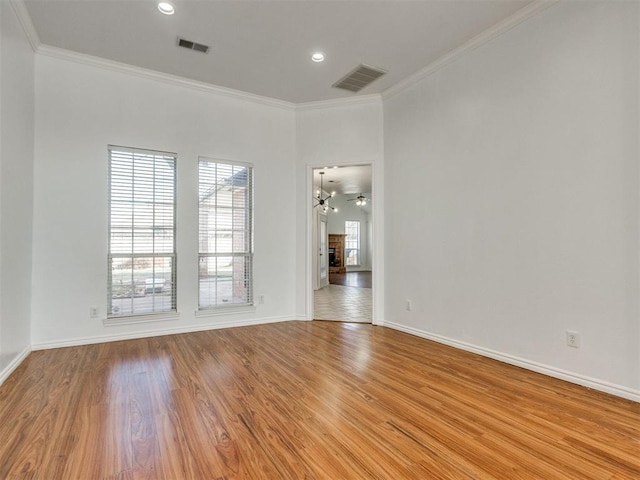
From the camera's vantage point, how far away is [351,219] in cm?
1530

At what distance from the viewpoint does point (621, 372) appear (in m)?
2.42

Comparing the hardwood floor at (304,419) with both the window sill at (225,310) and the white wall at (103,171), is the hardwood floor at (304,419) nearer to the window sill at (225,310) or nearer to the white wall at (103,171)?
the white wall at (103,171)

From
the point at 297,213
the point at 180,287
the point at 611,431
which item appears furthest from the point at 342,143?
the point at 611,431

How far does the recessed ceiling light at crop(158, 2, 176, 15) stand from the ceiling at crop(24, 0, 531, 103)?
49 mm

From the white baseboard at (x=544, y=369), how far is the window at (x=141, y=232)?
3304mm

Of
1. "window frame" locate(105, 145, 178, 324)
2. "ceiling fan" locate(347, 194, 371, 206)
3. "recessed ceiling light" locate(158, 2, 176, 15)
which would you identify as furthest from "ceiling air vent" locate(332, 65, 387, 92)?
"ceiling fan" locate(347, 194, 371, 206)

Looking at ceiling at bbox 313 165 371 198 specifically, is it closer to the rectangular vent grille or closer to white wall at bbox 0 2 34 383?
the rectangular vent grille

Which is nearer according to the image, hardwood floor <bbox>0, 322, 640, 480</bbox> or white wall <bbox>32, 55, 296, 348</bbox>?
hardwood floor <bbox>0, 322, 640, 480</bbox>

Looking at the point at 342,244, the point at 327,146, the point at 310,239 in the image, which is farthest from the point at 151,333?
the point at 342,244

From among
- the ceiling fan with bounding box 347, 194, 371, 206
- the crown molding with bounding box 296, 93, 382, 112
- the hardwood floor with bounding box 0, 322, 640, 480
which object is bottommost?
the hardwood floor with bounding box 0, 322, 640, 480

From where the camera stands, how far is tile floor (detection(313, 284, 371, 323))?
520cm

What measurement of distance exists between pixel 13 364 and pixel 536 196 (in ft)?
16.0

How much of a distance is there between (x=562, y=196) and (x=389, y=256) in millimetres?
2186

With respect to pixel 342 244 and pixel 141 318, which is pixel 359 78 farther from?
pixel 342 244
